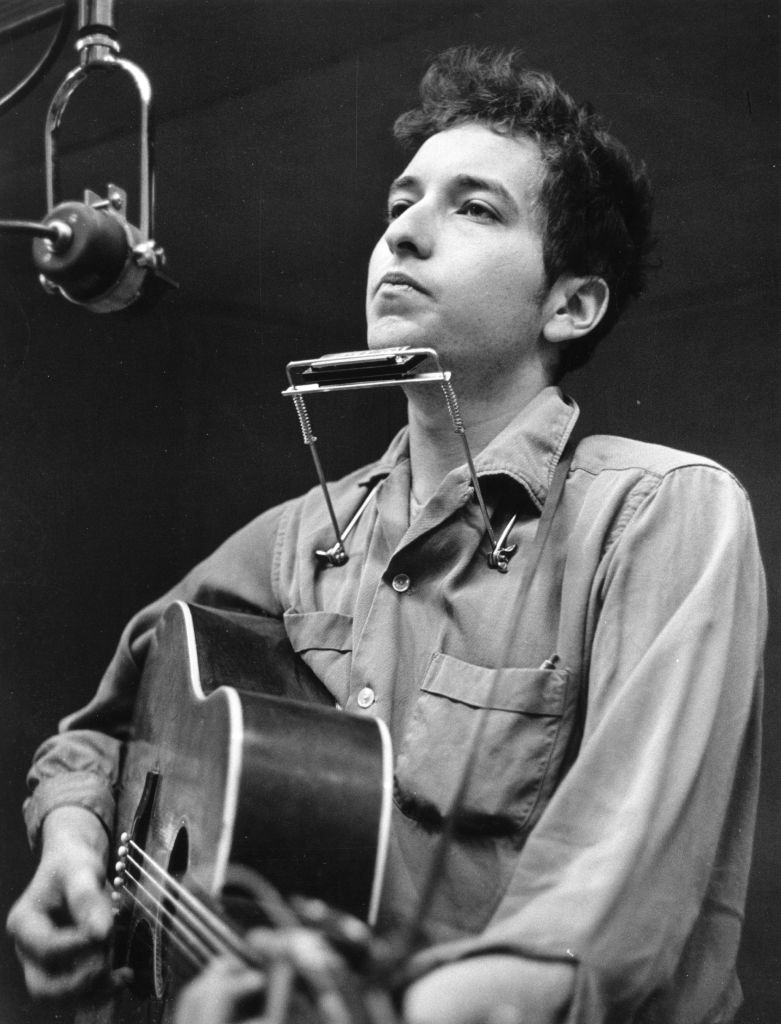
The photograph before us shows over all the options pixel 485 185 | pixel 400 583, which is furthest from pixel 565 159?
pixel 400 583

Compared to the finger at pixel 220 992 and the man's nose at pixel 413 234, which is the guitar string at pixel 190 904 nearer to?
the finger at pixel 220 992

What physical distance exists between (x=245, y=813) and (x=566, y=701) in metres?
0.34

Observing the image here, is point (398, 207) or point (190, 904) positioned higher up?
point (398, 207)

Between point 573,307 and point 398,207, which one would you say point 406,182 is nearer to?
point 398,207

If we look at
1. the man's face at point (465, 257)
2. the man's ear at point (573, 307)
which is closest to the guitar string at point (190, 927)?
the man's face at point (465, 257)

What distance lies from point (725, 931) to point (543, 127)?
3.21 feet

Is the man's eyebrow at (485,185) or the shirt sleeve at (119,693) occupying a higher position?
the man's eyebrow at (485,185)

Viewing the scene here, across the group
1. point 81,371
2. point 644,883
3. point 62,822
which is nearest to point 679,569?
point 644,883

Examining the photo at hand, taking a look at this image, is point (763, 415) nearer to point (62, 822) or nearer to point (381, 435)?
point (381, 435)

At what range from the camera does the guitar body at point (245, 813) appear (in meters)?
0.90

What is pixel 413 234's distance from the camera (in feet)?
4.22

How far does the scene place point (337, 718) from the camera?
974 millimetres

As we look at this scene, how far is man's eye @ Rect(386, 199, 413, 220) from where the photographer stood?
1.37 m

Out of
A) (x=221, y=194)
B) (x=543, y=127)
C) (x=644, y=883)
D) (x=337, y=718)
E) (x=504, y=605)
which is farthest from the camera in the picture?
(x=221, y=194)
